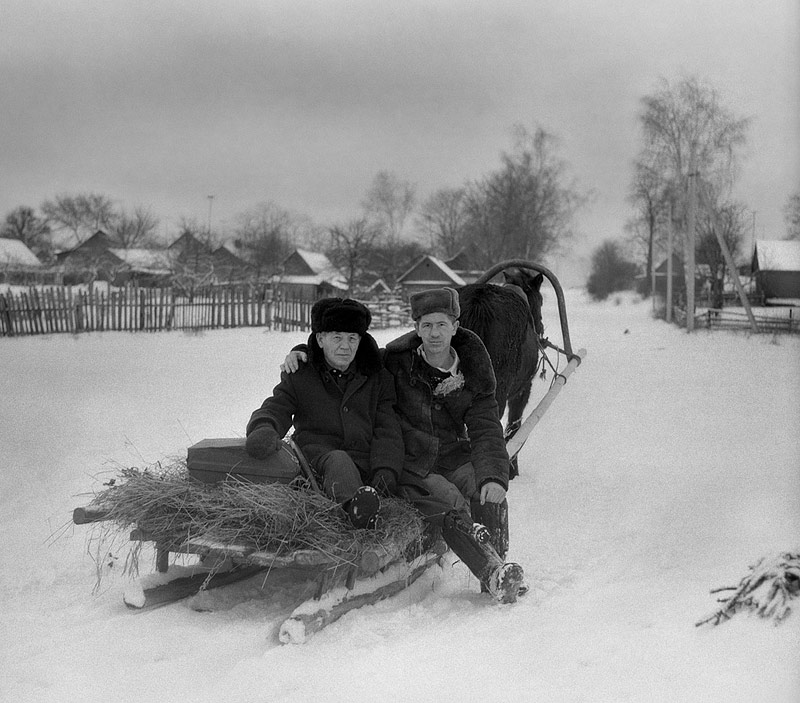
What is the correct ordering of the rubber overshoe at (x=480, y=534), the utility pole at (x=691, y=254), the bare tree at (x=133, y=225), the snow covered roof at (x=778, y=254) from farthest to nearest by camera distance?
the utility pole at (x=691, y=254)
the bare tree at (x=133, y=225)
the snow covered roof at (x=778, y=254)
the rubber overshoe at (x=480, y=534)

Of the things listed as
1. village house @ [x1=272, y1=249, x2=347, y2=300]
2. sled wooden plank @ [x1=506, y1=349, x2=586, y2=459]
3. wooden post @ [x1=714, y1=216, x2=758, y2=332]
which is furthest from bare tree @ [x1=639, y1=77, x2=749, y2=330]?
village house @ [x1=272, y1=249, x2=347, y2=300]

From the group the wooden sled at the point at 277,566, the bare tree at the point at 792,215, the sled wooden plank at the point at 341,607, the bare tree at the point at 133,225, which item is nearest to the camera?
the sled wooden plank at the point at 341,607

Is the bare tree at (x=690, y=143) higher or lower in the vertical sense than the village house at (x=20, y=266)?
higher

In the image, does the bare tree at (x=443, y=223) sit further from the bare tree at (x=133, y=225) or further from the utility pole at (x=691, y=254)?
the bare tree at (x=133, y=225)

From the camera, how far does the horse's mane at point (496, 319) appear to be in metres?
4.14

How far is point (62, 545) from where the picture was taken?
3895 millimetres

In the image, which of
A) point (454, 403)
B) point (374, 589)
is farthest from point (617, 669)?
point (454, 403)

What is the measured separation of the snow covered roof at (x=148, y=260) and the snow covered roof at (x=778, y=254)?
12.1 metres

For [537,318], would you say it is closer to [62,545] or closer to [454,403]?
[454,403]

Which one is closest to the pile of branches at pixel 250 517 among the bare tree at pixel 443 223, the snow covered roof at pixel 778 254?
the snow covered roof at pixel 778 254

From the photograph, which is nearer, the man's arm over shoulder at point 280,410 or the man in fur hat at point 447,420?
the man's arm over shoulder at point 280,410

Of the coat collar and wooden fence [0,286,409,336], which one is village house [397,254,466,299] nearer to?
wooden fence [0,286,409,336]

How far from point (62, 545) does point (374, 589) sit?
204cm

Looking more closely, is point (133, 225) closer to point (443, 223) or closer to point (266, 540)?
point (266, 540)
